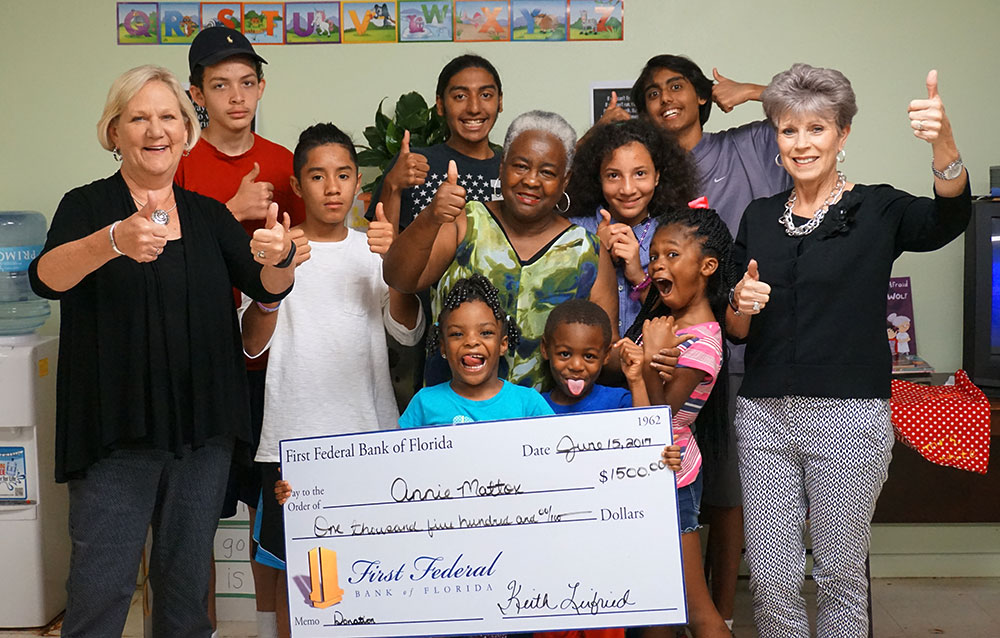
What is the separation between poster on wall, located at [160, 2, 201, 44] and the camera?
3.67 metres

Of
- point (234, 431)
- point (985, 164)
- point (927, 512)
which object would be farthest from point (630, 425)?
point (985, 164)

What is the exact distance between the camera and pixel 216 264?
2.09m

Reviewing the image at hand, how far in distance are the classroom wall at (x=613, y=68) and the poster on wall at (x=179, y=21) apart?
4 centimetres

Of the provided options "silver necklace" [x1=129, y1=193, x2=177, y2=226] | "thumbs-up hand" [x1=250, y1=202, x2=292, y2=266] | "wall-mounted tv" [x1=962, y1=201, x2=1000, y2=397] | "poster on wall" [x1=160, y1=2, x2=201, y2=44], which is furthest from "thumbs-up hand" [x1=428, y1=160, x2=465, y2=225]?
"wall-mounted tv" [x1=962, y1=201, x2=1000, y2=397]

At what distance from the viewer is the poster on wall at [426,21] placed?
3676 mm

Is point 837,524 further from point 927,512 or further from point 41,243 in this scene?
point 41,243

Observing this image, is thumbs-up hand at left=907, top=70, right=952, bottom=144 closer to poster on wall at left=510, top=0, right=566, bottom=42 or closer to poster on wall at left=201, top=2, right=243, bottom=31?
poster on wall at left=510, top=0, right=566, bottom=42

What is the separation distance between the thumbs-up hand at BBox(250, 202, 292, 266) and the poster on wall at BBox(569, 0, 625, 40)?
2015mm

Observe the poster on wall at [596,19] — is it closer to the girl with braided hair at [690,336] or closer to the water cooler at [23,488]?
the girl with braided hair at [690,336]

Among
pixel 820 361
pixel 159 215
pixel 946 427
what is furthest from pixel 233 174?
pixel 946 427

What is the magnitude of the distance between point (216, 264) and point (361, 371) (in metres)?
0.53

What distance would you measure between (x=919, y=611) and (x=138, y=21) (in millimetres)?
3675

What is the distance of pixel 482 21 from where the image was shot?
12.1 feet

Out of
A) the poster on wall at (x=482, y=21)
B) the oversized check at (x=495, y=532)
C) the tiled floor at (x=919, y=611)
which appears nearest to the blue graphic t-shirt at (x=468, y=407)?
the oversized check at (x=495, y=532)
